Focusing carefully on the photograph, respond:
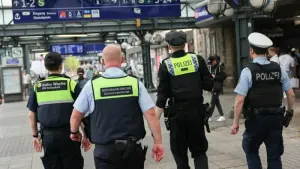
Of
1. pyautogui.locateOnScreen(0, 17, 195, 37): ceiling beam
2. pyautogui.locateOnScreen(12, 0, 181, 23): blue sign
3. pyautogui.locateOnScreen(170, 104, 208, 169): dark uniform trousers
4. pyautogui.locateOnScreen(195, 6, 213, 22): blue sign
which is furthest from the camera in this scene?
pyautogui.locateOnScreen(0, 17, 195, 37): ceiling beam

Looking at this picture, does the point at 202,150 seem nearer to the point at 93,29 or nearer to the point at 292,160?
the point at 292,160

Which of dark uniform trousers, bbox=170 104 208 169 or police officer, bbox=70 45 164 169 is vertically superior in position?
police officer, bbox=70 45 164 169

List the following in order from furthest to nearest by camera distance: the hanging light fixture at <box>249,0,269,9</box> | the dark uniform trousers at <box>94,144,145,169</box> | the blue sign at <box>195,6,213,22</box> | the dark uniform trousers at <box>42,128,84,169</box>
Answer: the blue sign at <box>195,6,213,22</box>, the hanging light fixture at <box>249,0,269,9</box>, the dark uniform trousers at <box>42,128,84,169</box>, the dark uniform trousers at <box>94,144,145,169</box>

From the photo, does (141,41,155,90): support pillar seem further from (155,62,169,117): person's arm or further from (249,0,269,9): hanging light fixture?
(155,62,169,117): person's arm

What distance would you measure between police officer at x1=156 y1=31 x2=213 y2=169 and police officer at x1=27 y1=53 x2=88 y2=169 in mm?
1030

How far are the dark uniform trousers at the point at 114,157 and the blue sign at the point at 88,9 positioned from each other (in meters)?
13.6

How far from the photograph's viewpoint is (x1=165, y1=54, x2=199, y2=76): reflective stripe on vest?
4.46 meters

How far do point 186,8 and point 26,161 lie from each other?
15923 mm

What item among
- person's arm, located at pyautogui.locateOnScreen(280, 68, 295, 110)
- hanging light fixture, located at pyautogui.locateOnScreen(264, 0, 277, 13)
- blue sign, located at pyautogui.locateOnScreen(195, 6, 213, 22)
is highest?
blue sign, located at pyautogui.locateOnScreen(195, 6, 213, 22)

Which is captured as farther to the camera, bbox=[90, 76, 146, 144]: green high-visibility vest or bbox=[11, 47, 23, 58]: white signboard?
bbox=[11, 47, 23, 58]: white signboard

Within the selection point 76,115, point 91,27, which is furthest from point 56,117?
point 91,27

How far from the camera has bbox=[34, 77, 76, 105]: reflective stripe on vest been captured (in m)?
4.22

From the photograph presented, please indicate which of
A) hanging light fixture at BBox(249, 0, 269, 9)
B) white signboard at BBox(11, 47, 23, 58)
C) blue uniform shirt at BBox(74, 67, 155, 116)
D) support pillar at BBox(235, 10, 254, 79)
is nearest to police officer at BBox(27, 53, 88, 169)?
blue uniform shirt at BBox(74, 67, 155, 116)

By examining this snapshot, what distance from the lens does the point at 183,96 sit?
4453 mm
